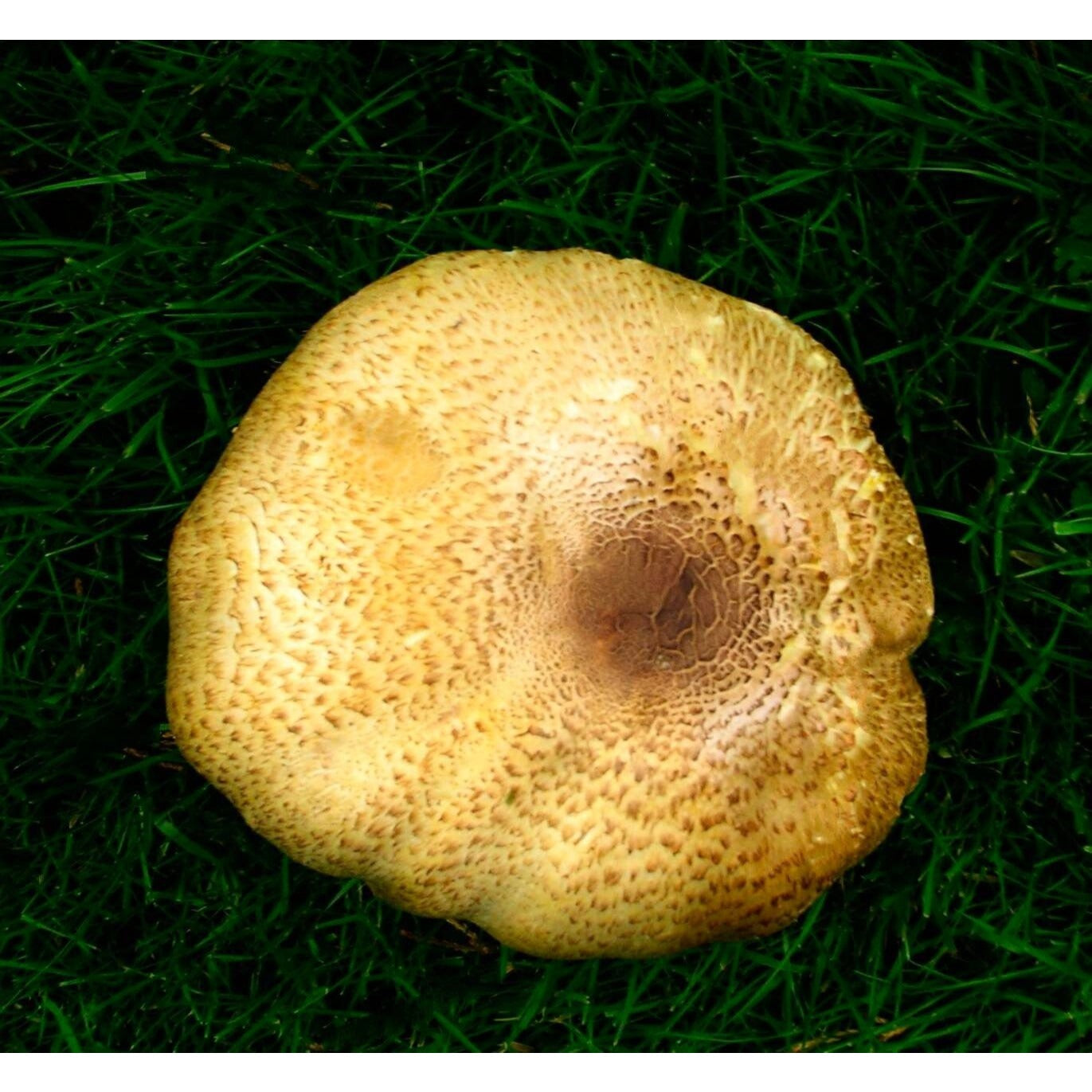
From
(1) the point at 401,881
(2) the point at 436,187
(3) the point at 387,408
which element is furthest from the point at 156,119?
(1) the point at 401,881

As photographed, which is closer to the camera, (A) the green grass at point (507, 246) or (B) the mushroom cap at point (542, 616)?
(B) the mushroom cap at point (542, 616)

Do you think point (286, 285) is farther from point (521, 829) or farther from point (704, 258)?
point (521, 829)

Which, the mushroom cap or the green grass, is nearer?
the mushroom cap

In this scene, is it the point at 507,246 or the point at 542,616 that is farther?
the point at 507,246

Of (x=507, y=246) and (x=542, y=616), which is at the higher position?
(x=507, y=246)
